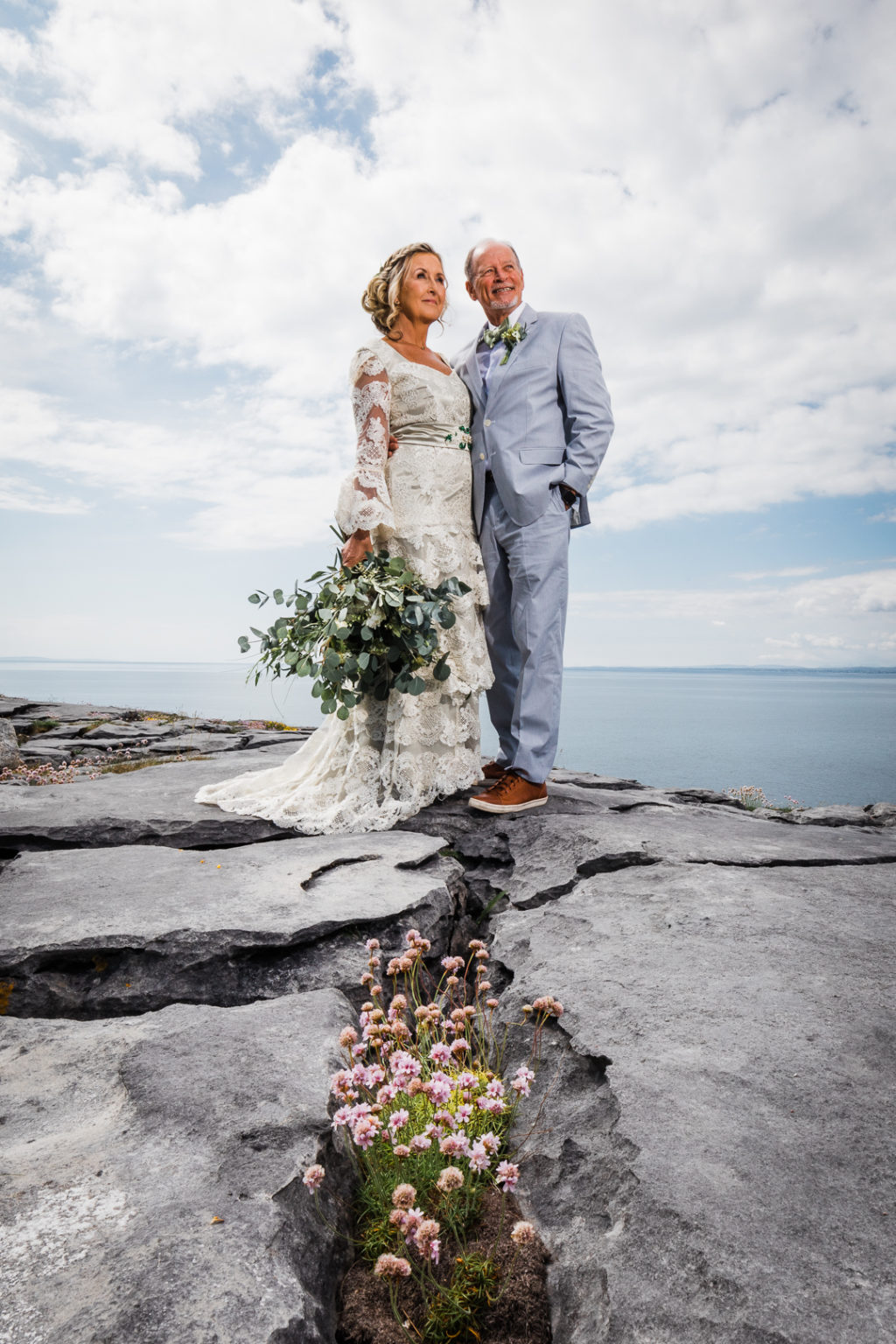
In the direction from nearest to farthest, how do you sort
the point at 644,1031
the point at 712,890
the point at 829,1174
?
the point at 829,1174
the point at 644,1031
the point at 712,890

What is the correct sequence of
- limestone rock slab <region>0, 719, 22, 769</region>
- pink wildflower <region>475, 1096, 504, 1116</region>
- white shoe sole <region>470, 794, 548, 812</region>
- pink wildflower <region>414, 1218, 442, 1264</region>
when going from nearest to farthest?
pink wildflower <region>414, 1218, 442, 1264</region> → pink wildflower <region>475, 1096, 504, 1116</region> → white shoe sole <region>470, 794, 548, 812</region> → limestone rock slab <region>0, 719, 22, 769</region>

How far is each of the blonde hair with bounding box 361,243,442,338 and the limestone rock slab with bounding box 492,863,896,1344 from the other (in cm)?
305

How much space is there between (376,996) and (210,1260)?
1.09 meters

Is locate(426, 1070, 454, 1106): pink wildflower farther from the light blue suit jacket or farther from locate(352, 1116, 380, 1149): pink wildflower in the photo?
the light blue suit jacket

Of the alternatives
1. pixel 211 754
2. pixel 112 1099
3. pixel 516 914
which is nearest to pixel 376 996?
pixel 516 914

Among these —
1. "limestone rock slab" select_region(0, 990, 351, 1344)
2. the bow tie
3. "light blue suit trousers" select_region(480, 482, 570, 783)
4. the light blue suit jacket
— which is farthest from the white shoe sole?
the bow tie

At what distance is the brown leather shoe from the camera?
368 centimetres

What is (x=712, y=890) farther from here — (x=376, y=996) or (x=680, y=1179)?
(x=680, y=1179)

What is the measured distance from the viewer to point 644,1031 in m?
1.76

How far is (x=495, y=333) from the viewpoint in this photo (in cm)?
401

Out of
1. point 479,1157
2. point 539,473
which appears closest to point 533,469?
point 539,473

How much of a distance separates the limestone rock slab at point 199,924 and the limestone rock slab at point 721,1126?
463 mm

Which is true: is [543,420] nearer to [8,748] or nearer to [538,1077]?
[538,1077]

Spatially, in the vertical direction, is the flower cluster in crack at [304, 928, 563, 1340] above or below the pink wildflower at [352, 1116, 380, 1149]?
below
